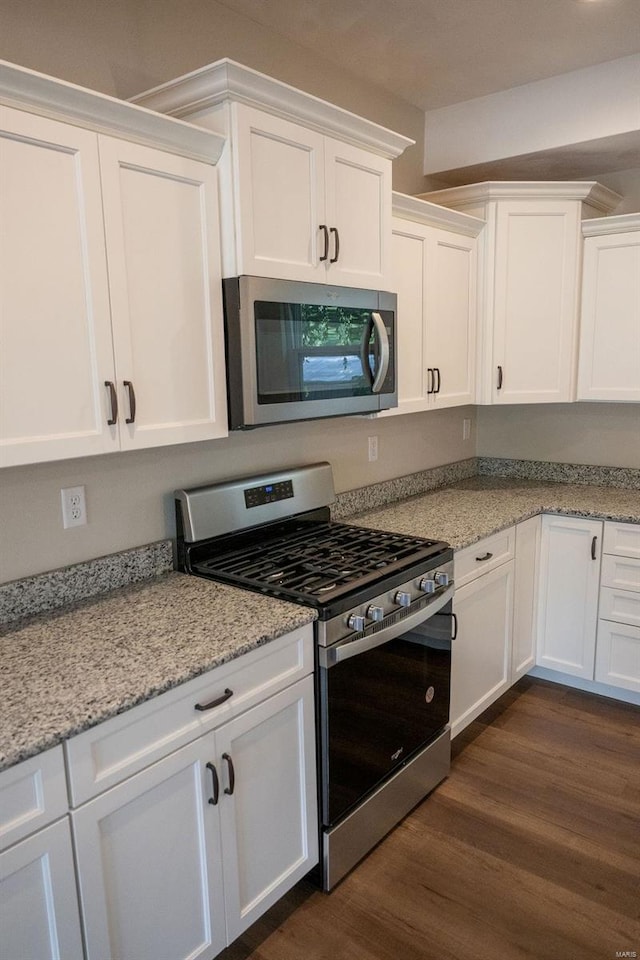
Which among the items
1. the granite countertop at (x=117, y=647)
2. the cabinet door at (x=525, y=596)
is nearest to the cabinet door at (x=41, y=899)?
the granite countertop at (x=117, y=647)

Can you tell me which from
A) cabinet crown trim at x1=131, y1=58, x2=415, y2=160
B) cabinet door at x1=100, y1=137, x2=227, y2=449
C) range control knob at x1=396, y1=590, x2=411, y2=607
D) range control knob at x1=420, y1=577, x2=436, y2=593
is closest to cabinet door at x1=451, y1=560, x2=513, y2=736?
range control knob at x1=420, y1=577, x2=436, y2=593

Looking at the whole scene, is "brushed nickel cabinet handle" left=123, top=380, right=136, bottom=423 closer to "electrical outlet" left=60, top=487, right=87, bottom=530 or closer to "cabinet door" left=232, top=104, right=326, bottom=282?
"electrical outlet" left=60, top=487, right=87, bottom=530

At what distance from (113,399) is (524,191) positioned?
7.43ft

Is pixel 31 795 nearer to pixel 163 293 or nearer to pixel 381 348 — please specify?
pixel 163 293

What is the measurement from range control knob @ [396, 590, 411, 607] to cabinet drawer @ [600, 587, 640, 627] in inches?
51.2

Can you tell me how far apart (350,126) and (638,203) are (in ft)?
6.01

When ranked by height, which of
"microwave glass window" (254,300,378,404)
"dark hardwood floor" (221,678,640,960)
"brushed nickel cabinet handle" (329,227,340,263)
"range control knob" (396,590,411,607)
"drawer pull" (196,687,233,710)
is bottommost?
"dark hardwood floor" (221,678,640,960)

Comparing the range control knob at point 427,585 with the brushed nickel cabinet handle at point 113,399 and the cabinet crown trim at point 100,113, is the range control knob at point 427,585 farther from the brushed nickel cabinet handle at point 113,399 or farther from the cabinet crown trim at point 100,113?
the cabinet crown trim at point 100,113

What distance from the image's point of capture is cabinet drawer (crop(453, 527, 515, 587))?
8.09 feet

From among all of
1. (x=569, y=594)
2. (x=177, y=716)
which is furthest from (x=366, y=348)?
(x=569, y=594)

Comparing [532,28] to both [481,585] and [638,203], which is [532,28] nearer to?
[638,203]

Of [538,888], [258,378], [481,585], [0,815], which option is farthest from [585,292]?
[0,815]

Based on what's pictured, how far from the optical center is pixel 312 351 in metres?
2.07

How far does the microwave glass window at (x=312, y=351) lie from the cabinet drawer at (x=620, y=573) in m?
1.43
